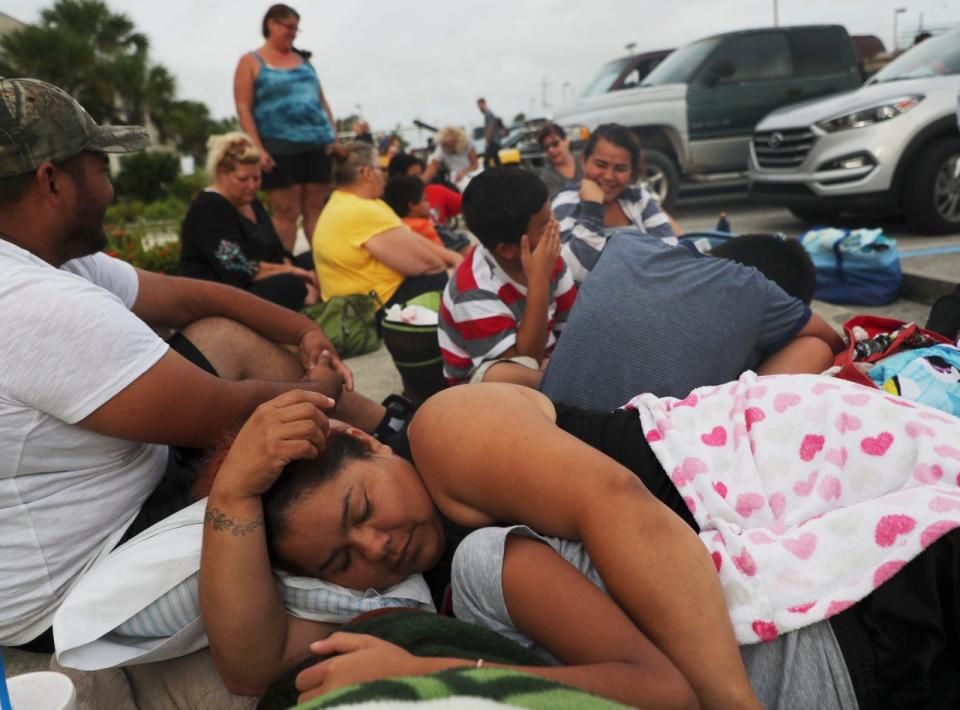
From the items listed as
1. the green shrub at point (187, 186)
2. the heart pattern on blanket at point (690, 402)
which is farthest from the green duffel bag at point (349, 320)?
the green shrub at point (187, 186)

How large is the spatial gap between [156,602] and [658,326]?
151 centimetres

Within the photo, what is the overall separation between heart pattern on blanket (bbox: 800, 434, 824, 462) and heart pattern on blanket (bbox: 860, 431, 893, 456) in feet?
0.27

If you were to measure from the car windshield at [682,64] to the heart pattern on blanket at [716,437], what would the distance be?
7847 mm

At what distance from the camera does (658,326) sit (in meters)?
2.12

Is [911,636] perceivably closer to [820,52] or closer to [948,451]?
[948,451]

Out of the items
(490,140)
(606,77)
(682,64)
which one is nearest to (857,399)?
(682,64)

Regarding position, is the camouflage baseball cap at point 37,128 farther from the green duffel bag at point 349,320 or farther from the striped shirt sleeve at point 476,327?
the green duffel bag at point 349,320

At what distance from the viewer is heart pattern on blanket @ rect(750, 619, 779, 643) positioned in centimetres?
132

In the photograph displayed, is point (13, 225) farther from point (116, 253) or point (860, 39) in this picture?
point (860, 39)

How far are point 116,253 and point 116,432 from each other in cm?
540

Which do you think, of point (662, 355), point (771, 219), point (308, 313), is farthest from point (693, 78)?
point (662, 355)

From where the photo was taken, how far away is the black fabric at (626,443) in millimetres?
1592

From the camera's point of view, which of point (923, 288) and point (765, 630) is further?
point (923, 288)

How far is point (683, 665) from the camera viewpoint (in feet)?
4.18
